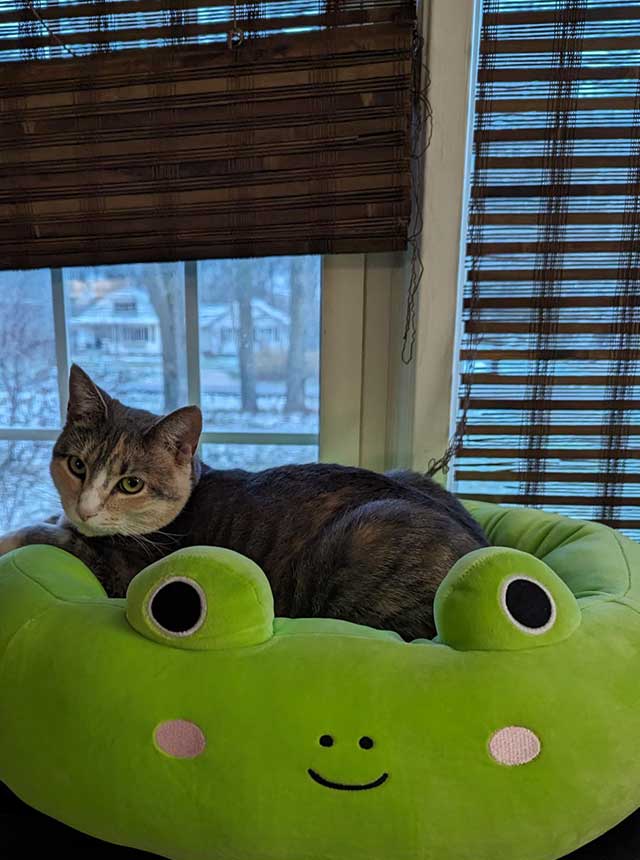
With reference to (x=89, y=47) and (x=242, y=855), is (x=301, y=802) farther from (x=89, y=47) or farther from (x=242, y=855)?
(x=89, y=47)

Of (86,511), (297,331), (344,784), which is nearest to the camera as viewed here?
(344,784)

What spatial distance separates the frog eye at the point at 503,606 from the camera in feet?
1.78

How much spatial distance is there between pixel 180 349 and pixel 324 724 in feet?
3.17

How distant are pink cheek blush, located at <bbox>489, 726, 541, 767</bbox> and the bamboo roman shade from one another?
84cm

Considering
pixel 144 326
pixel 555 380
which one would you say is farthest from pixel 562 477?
pixel 144 326

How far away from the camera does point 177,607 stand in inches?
22.0

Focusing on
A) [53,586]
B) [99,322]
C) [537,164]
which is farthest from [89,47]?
[53,586]

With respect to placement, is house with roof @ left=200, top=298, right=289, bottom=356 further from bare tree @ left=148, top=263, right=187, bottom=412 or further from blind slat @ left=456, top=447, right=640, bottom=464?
blind slat @ left=456, top=447, right=640, bottom=464

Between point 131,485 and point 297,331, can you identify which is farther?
point 297,331

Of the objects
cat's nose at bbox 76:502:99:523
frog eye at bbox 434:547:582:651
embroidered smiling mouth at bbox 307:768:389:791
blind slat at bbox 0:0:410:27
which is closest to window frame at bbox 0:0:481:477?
blind slat at bbox 0:0:410:27

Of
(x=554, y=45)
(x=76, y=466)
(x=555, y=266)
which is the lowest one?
(x=76, y=466)

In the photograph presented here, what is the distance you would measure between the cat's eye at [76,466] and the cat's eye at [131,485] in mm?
75

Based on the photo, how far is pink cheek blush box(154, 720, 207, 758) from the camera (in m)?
0.52

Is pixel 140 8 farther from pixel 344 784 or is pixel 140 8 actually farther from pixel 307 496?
pixel 344 784
